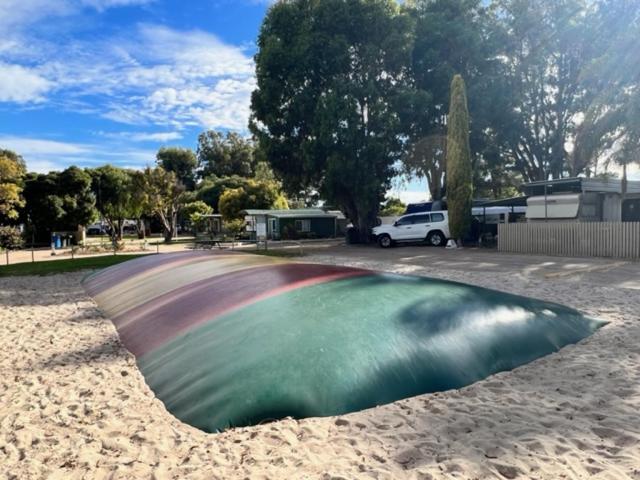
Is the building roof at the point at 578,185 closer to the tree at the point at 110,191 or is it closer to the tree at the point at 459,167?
the tree at the point at 459,167

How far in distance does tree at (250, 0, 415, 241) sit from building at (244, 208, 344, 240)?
11666 millimetres

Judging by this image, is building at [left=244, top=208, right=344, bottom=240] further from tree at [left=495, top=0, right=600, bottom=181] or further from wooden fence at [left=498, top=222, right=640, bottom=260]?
wooden fence at [left=498, top=222, right=640, bottom=260]

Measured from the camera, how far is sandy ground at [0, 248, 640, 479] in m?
3.31

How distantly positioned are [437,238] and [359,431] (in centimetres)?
2108

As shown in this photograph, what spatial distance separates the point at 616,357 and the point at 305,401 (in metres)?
3.88

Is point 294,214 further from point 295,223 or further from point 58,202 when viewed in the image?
point 58,202

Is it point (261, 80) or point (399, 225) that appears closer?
point (399, 225)

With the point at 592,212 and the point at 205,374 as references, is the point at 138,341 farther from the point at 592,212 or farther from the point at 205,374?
the point at 592,212

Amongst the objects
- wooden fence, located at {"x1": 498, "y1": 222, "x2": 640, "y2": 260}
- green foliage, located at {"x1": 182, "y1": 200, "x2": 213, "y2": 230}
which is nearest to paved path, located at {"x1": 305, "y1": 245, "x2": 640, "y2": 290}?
wooden fence, located at {"x1": 498, "y1": 222, "x2": 640, "y2": 260}

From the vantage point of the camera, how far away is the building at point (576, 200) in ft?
66.4

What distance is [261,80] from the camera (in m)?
26.4

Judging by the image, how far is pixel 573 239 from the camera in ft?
59.8

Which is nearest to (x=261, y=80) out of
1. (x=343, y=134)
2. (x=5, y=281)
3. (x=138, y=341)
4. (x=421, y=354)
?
(x=343, y=134)

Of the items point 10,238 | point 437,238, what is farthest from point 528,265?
point 10,238
